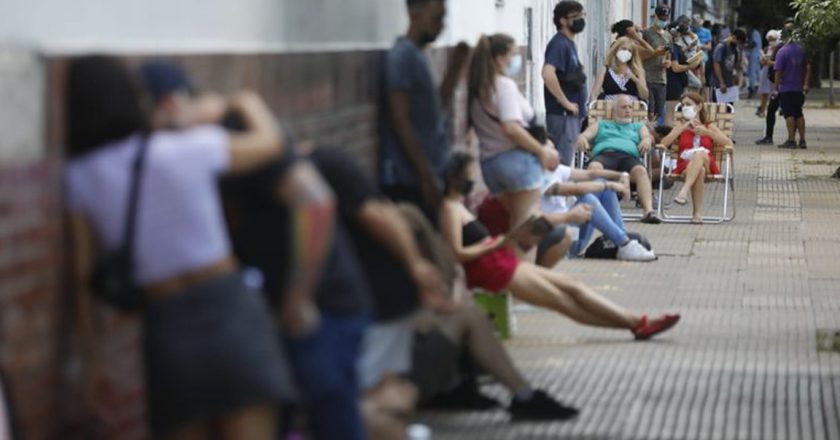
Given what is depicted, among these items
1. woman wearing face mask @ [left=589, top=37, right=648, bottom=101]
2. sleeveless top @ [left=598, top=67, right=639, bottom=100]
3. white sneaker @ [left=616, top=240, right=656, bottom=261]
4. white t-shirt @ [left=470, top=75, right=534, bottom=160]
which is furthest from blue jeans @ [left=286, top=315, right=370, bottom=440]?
sleeveless top @ [left=598, top=67, right=639, bottom=100]

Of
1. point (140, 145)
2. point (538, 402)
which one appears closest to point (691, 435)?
point (538, 402)

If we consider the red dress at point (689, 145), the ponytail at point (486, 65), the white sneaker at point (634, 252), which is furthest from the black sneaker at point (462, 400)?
the red dress at point (689, 145)

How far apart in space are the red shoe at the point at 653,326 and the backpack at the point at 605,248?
420 centimetres

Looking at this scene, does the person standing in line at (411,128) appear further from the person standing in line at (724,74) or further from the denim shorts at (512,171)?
the person standing in line at (724,74)

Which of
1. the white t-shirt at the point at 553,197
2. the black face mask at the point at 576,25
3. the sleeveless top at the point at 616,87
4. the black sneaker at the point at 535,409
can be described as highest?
the black face mask at the point at 576,25

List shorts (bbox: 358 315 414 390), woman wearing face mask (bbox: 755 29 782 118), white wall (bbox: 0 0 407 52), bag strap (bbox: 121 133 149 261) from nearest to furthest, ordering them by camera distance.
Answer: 1. bag strap (bbox: 121 133 149 261)
2. white wall (bbox: 0 0 407 52)
3. shorts (bbox: 358 315 414 390)
4. woman wearing face mask (bbox: 755 29 782 118)

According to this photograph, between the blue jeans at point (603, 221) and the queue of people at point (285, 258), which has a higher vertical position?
the queue of people at point (285, 258)

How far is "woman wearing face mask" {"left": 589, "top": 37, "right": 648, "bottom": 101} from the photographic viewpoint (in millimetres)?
19156

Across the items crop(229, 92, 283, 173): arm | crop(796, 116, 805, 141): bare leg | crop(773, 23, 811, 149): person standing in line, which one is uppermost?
crop(229, 92, 283, 173): arm

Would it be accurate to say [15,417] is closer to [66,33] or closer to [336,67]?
[66,33]

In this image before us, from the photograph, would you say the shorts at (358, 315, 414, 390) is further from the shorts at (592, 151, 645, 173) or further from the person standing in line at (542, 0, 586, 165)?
Answer: the shorts at (592, 151, 645, 173)

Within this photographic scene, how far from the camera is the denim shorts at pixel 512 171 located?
37.4ft

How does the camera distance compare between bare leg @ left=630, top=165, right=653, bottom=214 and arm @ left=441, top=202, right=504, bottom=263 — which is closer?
arm @ left=441, top=202, right=504, bottom=263

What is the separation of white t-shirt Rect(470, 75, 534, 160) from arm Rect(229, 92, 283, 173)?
20.0 feet
